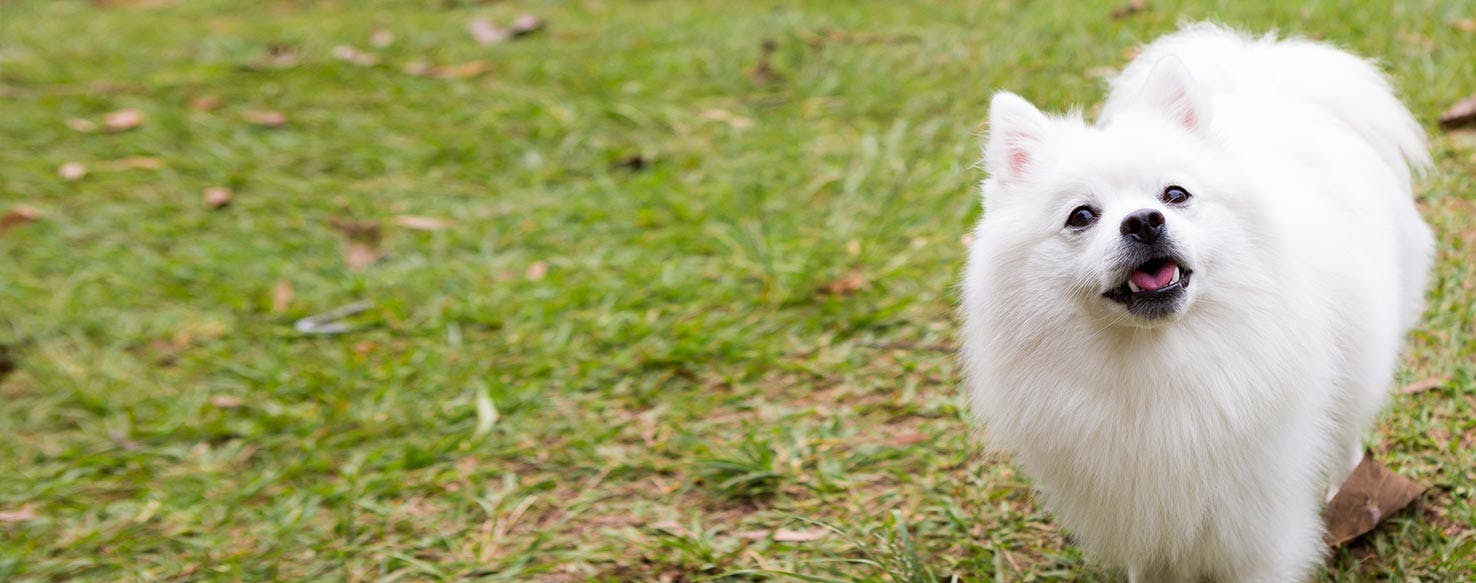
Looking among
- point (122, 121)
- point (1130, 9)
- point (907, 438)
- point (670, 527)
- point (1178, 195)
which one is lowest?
point (122, 121)

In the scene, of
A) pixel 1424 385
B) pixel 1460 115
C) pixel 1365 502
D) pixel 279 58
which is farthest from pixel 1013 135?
pixel 279 58

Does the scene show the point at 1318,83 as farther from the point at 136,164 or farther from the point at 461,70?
the point at 136,164

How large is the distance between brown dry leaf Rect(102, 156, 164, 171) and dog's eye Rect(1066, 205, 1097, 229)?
4272 millimetres

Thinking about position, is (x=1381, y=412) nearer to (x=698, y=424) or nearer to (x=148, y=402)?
(x=698, y=424)

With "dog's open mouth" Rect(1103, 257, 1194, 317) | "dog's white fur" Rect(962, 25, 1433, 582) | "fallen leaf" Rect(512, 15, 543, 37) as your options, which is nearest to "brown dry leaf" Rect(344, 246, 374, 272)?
"fallen leaf" Rect(512, 15, 543, 37)

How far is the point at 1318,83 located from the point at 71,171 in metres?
4.72

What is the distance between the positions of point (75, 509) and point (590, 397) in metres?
1.38

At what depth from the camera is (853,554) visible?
9.02ft

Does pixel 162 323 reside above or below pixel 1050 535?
below

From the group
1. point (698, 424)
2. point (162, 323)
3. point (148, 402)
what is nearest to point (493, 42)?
point (162, 323)

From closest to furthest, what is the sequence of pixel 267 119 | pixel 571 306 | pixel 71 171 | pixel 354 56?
1. pixel 571 306
2. pixel 71 171
3. pixel 267 119
4. pixel 354 56

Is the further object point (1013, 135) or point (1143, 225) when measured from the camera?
point (1013, 135)

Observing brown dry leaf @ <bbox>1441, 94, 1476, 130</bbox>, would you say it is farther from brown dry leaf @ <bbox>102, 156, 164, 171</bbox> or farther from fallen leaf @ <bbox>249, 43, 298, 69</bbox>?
fallen leaf @ <bbox>249, 43, 298, 69</bbox>

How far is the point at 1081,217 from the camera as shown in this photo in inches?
82.2
